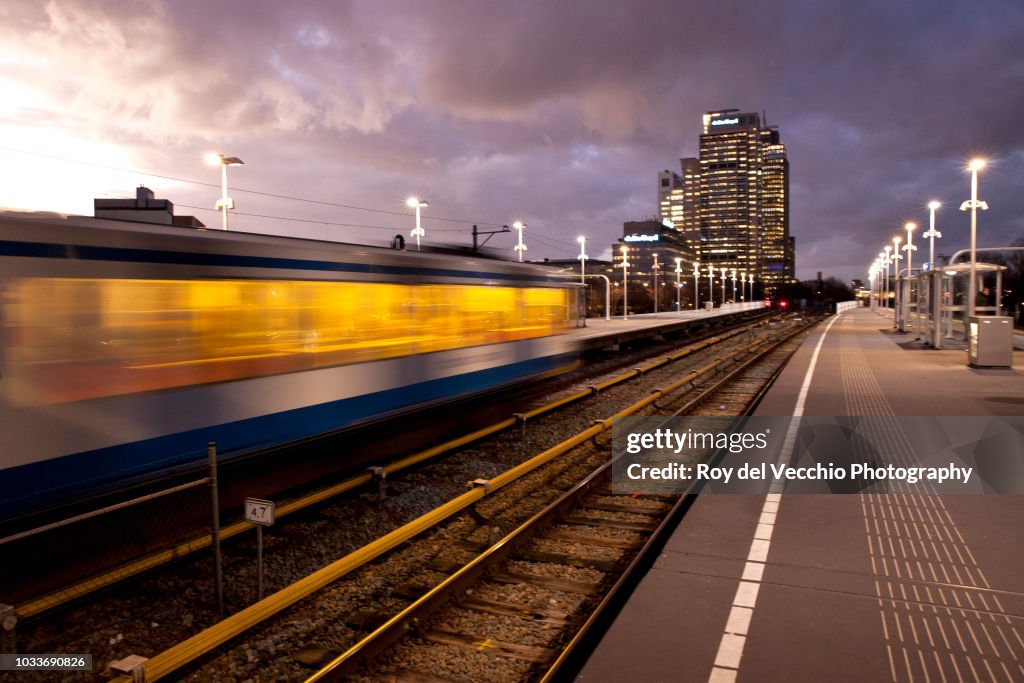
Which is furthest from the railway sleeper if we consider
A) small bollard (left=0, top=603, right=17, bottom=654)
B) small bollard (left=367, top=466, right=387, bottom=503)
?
small bollard (left=367, top=466, right=387, bottom=503)

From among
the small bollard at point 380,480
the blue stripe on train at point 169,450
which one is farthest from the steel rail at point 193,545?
the blue stripe on train at point 169,450

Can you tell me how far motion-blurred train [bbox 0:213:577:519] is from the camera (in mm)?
5844

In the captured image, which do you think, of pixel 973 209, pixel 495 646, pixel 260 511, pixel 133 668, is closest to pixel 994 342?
pixel 973 209

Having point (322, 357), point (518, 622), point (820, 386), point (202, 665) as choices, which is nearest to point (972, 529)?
point (518, 622)

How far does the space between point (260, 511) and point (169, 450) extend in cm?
237

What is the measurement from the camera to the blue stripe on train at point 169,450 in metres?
5.71

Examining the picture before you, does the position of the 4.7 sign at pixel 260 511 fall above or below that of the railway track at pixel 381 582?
above

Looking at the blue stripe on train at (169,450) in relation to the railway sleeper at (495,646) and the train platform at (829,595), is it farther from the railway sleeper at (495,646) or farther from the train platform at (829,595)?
the train platform at (829,595)

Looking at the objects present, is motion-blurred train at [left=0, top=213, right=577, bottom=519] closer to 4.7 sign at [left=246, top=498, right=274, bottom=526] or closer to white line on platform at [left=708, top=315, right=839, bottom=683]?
4.7 sign at [left=246, top=498, right=274, bottom=526]

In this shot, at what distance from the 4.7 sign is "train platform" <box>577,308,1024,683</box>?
101 inches

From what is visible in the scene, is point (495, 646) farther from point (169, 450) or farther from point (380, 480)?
point (169, 450)

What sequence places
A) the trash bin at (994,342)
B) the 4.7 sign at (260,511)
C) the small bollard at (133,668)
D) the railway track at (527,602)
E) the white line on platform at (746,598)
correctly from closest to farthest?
the small bollard at (133,668) < the white line on platform at (746,598) < the railway track at (527,602) < the 4.7 sign at (260,511) < the trash bin at (994,342)

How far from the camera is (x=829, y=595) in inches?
203

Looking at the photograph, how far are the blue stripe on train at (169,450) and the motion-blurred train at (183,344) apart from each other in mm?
13
